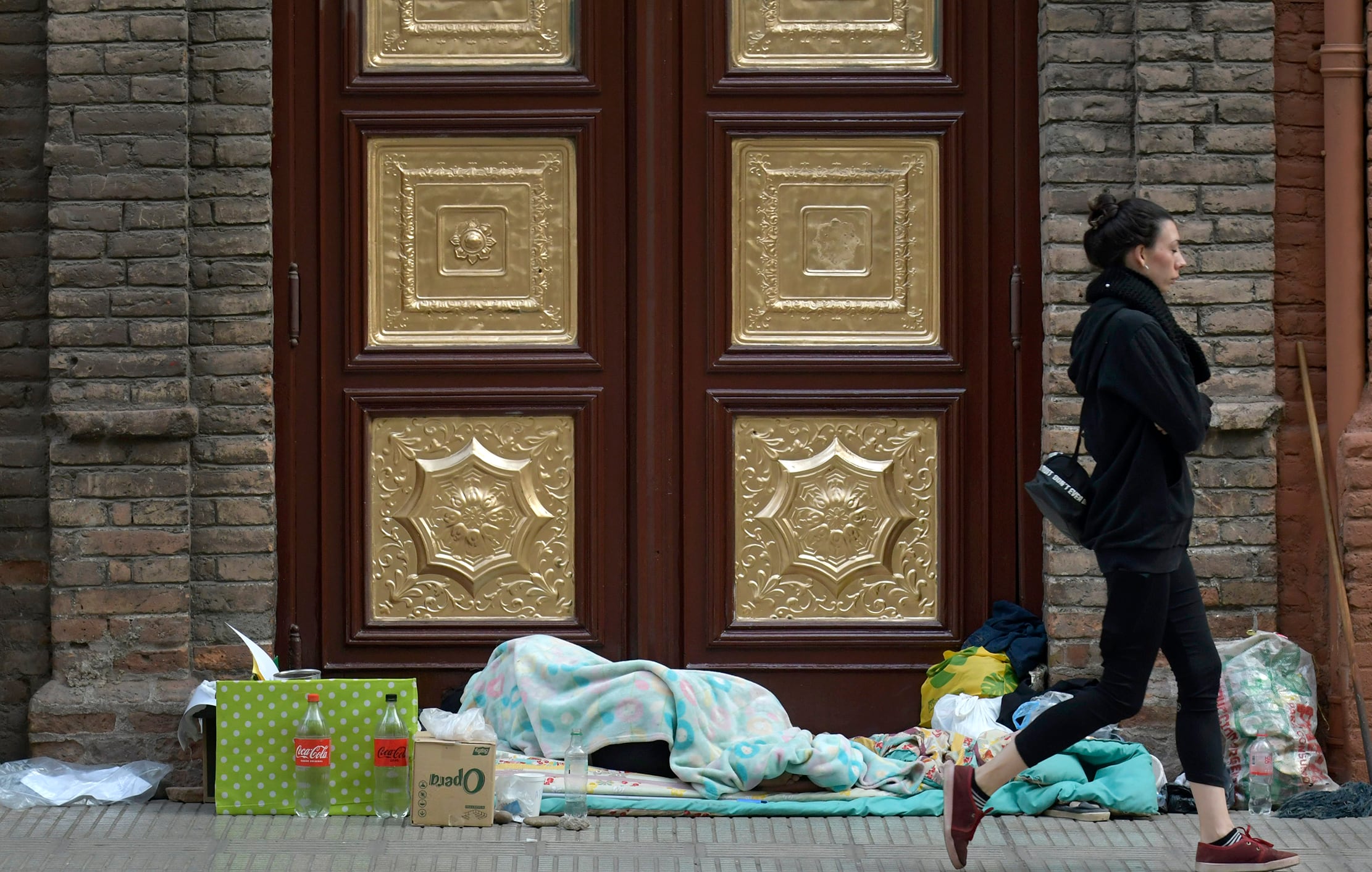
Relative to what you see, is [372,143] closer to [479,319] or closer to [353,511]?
[479,319]

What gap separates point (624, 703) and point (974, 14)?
110 inches

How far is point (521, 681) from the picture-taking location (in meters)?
5.57

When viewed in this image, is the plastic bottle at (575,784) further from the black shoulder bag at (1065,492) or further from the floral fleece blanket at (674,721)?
the black shoulder bag at (1065,492)

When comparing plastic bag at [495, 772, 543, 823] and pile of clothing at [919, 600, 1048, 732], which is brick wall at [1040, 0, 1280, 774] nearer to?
pile of clothing at [919, 600, 1048, 732]

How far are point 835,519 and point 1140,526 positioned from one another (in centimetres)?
174

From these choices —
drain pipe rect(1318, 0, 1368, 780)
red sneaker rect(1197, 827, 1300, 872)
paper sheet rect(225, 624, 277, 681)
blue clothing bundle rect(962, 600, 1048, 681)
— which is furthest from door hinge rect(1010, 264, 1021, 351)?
paper sheet rect(225, 624, 277, 681)

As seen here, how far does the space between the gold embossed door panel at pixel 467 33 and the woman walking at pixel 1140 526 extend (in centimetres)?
228

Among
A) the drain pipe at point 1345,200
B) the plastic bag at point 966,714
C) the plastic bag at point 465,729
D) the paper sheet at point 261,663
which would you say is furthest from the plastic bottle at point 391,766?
the drain pipe at point 1345,200

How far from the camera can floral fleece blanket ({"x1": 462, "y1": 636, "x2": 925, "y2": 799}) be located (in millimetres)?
5316

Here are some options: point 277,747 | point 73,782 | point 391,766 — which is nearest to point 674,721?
point 391,766

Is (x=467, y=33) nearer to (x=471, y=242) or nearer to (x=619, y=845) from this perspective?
(x=471, y=242)

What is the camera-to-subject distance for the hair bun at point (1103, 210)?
455 centimetres

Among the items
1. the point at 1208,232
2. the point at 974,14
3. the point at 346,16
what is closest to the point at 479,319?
the point at 346,16

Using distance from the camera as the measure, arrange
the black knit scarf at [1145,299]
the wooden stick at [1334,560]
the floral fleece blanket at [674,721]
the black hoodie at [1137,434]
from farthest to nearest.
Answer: the wooden stick at [1334,560] → the floral fleece blanket at [674,721] → the black knit scarf at [1145,299] → the black hoodie at [1137,434]
